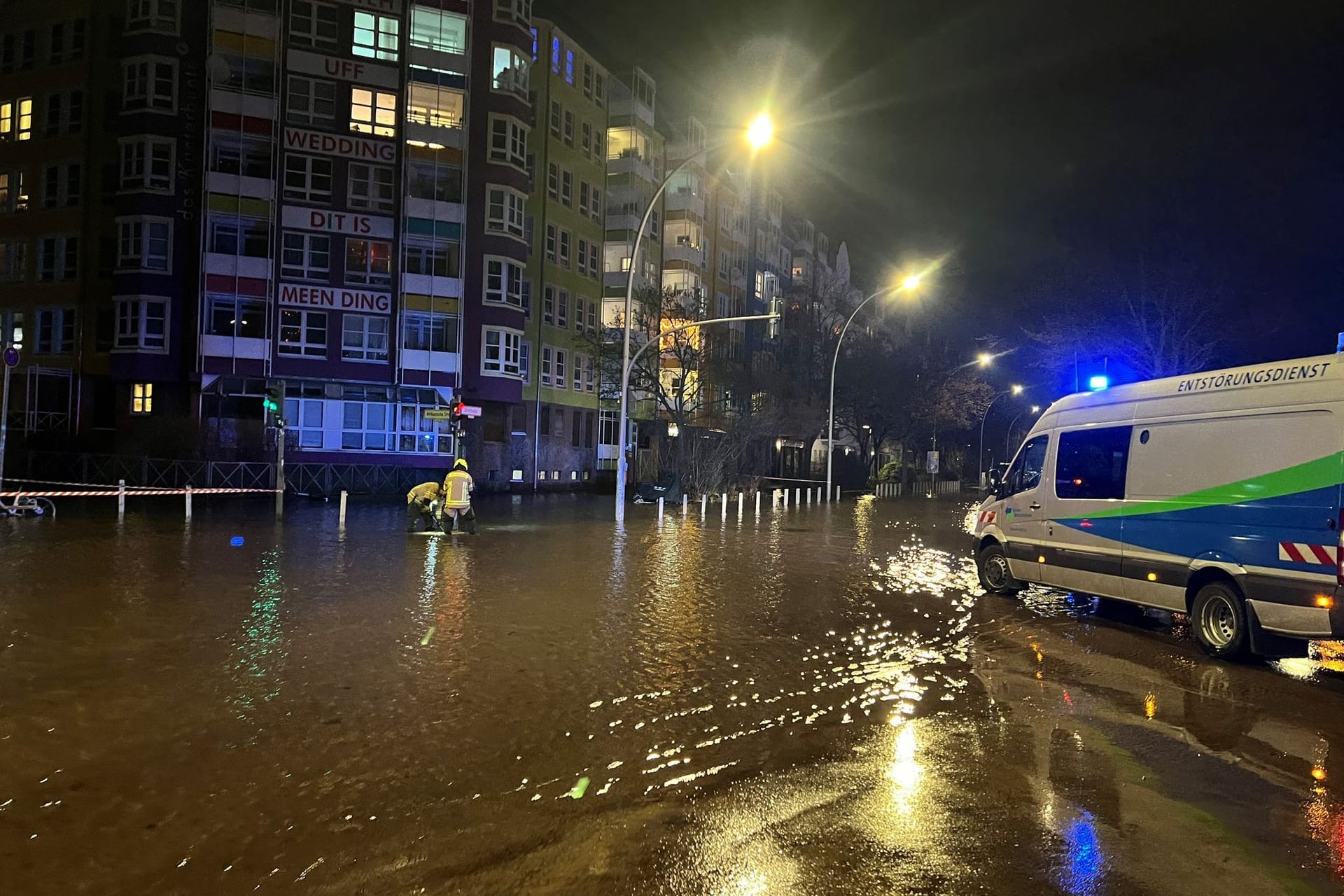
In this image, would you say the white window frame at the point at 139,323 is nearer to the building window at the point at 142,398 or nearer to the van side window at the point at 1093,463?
the building window at the point at 142,398

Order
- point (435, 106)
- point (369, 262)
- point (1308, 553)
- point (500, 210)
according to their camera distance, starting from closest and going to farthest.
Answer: point (1308, 553) → point (369, 262) → point (435, 106) → point (500, 210)

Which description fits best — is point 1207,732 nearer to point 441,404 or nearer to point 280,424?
point 280,424

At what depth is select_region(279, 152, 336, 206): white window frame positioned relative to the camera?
3650 centimetres

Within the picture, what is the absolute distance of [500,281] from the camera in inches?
1556

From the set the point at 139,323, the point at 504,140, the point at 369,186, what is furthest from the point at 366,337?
the point at 504,140

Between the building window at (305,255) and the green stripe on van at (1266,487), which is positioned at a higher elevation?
the building window at (305,255)

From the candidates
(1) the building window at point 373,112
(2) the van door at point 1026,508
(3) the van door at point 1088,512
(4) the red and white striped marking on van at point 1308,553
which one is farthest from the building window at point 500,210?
(4) the red and white striped marking on van at point 1308,553

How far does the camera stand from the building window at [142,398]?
3612cm

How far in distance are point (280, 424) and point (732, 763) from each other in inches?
843

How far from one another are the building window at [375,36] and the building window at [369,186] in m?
4.38

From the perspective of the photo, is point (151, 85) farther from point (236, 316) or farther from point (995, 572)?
point (995, 572)

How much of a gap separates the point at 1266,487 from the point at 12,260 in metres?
46.5

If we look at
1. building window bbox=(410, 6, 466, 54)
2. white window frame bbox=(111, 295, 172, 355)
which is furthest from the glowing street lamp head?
white window frame bbox=(111, 295, 172, 355)

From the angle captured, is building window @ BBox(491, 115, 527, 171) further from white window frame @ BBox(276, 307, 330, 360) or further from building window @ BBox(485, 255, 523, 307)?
white window frame @ BBox(276, 307, 330, 360)
